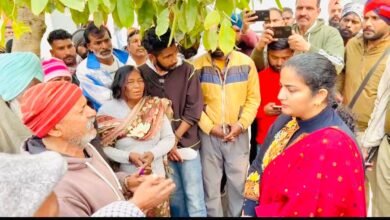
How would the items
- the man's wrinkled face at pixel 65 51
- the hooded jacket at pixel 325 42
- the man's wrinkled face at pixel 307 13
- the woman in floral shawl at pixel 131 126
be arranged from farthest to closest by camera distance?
1. the man's wrinkled face at pixel 65 51
2. the man's wrinkled face at pixel 307 13
3. the hooded jacket at pixel 325 42
4. the woman in floral shawl at pixel 131 126

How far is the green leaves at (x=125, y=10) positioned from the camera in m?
1.89

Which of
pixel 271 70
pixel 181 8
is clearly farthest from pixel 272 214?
pixel 271 70

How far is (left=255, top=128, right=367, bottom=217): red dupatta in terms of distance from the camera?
1.85 meters

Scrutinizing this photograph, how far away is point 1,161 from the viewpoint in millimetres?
1175

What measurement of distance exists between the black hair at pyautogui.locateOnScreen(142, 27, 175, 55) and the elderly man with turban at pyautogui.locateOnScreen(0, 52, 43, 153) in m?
1.01

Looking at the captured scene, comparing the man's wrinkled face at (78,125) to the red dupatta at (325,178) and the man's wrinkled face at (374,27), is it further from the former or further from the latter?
the man's wrinkled face at (374,27)

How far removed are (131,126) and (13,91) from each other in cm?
90

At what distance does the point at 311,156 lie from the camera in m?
1.89

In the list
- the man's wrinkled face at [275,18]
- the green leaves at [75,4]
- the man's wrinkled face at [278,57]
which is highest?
the green leaves at [75,4]

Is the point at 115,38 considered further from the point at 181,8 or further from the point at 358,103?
the point at 181,8


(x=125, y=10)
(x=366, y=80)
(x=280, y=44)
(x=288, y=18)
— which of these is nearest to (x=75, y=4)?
(x=125, y=10)

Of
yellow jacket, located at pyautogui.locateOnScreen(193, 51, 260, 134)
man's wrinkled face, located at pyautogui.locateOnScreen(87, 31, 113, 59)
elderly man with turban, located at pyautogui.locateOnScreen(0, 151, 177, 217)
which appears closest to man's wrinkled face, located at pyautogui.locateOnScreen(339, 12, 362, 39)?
yellow jacket, located at pyautogui.locateOnScreen(193, 51, 260, 134)

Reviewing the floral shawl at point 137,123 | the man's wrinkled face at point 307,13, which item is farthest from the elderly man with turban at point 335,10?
the floral shawl at point 137,123

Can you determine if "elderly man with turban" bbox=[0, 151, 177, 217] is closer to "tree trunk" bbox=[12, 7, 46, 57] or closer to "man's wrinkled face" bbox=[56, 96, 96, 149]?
"man's wrinkled face" bbox=[56, 96, 96, 149]
